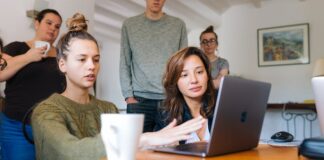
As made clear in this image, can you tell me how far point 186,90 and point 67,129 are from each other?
73 centimetres

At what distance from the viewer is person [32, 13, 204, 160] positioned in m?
0.82

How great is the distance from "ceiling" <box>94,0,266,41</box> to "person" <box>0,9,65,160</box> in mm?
3578

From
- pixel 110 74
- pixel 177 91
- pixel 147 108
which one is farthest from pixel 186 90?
pixel 110 74

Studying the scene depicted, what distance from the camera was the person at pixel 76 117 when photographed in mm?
821

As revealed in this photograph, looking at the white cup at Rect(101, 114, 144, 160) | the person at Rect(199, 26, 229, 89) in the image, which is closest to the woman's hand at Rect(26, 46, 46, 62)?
the white cup at Rect(101, 114, 144, 160)

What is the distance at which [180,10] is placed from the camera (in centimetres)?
607

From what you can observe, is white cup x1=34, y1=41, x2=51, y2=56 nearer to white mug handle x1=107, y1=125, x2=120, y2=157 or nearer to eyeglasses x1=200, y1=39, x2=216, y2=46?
white mug handle x1=107, y1=125, x2=120, y2=157

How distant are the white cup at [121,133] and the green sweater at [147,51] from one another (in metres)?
1.44

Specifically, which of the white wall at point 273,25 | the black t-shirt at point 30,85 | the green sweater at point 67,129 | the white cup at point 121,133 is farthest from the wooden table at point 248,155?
the white wall at point 273,25

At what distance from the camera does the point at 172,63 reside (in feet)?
5.43

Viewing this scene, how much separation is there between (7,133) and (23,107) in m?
0.15

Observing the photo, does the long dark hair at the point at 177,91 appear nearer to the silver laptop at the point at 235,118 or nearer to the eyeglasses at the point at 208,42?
the silver laptop at the point at 235,118

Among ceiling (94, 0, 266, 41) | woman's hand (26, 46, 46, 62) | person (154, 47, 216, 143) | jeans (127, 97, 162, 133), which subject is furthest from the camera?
ceiling (94, 0, 266, 41)

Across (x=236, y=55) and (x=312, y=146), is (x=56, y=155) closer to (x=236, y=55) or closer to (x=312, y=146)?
(x=312, y=146)
